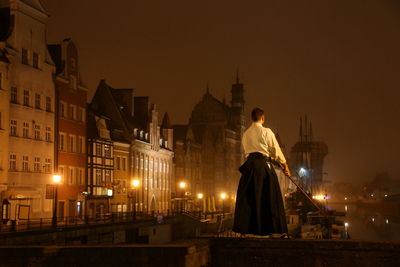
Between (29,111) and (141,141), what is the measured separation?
98.6 feet

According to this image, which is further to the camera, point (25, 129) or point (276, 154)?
point (25, 129)

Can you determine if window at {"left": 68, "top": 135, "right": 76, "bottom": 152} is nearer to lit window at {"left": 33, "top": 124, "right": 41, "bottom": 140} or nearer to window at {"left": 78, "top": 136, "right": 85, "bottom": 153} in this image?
window at {"left": 78, "top": 136, "right": 85, "bottom": 153}

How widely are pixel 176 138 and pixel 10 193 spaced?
60.5 m

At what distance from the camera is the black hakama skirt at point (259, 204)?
13.0m

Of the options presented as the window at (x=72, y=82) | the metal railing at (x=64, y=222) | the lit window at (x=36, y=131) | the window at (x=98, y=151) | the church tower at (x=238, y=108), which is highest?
the church tower at (x=238, y=108)

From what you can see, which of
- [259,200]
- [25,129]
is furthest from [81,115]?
[259,200]

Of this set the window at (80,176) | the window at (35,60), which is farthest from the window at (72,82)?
the window at (80,176)

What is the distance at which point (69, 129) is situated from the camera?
60469 mm

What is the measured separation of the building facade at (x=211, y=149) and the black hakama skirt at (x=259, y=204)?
85633 mm

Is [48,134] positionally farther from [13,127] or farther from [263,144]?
[263,144]

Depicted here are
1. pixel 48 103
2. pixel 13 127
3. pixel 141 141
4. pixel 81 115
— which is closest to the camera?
pixel 13 127

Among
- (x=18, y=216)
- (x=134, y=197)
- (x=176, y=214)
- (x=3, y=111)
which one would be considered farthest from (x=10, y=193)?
(x=176, y=214)

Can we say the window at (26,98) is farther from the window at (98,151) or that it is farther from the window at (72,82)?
the window at (98,151)

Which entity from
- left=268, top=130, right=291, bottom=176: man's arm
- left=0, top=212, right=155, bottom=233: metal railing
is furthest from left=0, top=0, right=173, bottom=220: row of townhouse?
left=268, top=130, right=291, bottom=176: man's arm
